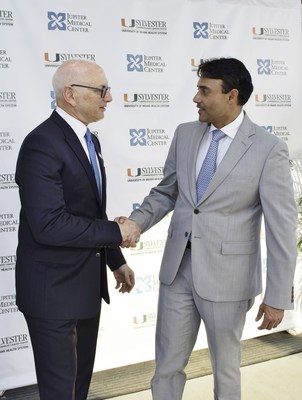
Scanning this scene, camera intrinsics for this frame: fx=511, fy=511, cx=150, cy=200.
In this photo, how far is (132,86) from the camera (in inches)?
131

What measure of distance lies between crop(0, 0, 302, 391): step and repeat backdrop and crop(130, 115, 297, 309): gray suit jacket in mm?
1190

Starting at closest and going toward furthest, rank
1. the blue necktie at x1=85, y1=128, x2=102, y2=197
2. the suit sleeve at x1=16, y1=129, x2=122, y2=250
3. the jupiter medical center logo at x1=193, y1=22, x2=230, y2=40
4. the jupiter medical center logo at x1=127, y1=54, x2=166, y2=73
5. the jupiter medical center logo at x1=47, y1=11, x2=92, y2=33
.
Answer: the suit sleeve at x1=16, y1=129, x2=122, y2=250, the blue necktie at x1=85, y1=128, x2=102, y2=197, the jupiter medical center logo at x1=47, y1=11, x2=92, y2=33, the jupiter medical center logo at x1=127, y1=54, x2=166, y2=73, the jupiter medical center logo at x1=193, y1=22, x2=230, y2=40

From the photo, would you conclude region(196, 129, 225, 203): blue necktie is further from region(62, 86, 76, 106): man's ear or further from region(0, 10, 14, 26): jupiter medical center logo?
region(0, 10, 14, 26): jupiter medical center logo

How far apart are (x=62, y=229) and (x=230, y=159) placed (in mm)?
741

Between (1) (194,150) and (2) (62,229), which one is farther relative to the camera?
(1) (194,150)

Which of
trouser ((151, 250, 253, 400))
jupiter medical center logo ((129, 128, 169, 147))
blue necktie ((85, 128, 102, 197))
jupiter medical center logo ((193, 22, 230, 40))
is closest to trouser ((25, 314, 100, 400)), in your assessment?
trouser ((151, 250, 253, 400))

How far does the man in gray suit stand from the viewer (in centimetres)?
206

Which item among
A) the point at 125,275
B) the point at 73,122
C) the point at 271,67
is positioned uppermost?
the point at 271,67

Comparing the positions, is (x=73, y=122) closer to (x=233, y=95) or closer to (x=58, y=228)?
(x=58, y=228)

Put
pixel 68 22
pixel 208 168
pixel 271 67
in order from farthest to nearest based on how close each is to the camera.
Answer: pixel 271 67 < pixel 68 22 < pixel 208 168

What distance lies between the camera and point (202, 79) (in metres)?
2.17

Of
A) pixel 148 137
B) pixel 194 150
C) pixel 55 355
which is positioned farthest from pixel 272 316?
pixel 148 137

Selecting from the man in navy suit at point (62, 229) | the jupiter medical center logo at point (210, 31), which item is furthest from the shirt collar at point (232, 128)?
the jupiter medical center logo at point (210, 31)

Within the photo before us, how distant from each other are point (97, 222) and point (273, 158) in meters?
0.75
